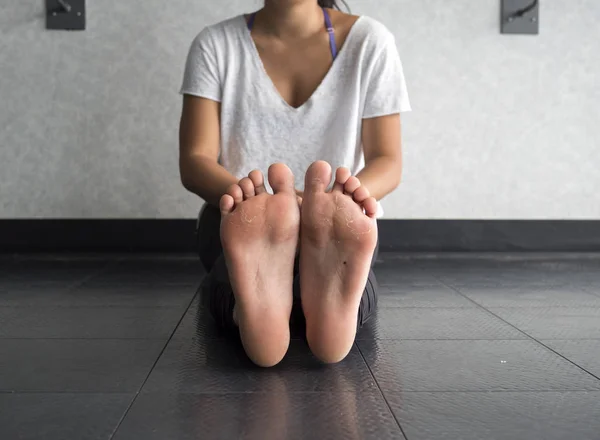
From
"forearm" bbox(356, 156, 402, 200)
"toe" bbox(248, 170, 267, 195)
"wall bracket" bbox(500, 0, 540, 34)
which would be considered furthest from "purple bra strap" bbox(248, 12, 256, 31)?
"wall bracket" bbox(500, 0, 540, 34)

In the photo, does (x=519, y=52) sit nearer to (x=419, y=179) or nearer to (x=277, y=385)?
(x=419, y=179)

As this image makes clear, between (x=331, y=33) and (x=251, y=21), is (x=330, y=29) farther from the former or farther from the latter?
(x=251, y=21)

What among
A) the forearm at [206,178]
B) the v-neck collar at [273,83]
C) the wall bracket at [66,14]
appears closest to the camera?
the forearm at [206,178]

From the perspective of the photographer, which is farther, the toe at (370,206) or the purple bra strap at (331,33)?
the purple bra strap at (331,33)

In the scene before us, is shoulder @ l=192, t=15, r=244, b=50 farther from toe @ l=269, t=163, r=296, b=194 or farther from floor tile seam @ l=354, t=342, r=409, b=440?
floor tile seam @ l=354, t=342, r=409, b=440

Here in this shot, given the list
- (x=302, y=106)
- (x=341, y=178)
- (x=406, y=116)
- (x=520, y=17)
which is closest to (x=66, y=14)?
(x=406, y=116)

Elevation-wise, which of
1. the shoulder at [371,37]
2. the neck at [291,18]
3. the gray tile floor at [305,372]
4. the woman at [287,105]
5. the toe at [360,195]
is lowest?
the gray tile floor at [305,372]

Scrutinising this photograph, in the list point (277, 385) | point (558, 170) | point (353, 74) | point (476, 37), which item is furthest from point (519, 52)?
point (277, 385)

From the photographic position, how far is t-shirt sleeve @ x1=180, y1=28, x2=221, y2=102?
1338 millimetres

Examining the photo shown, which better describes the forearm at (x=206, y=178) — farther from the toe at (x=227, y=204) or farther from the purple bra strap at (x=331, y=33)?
the purple bra strap at (x=331, y=33)

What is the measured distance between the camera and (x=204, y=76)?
134 cm

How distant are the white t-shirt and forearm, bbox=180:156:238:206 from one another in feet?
0.37

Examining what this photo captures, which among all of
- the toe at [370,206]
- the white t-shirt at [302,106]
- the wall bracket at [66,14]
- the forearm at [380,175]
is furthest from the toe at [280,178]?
the wall bracket at [66,14]

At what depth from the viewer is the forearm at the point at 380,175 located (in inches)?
46.6
